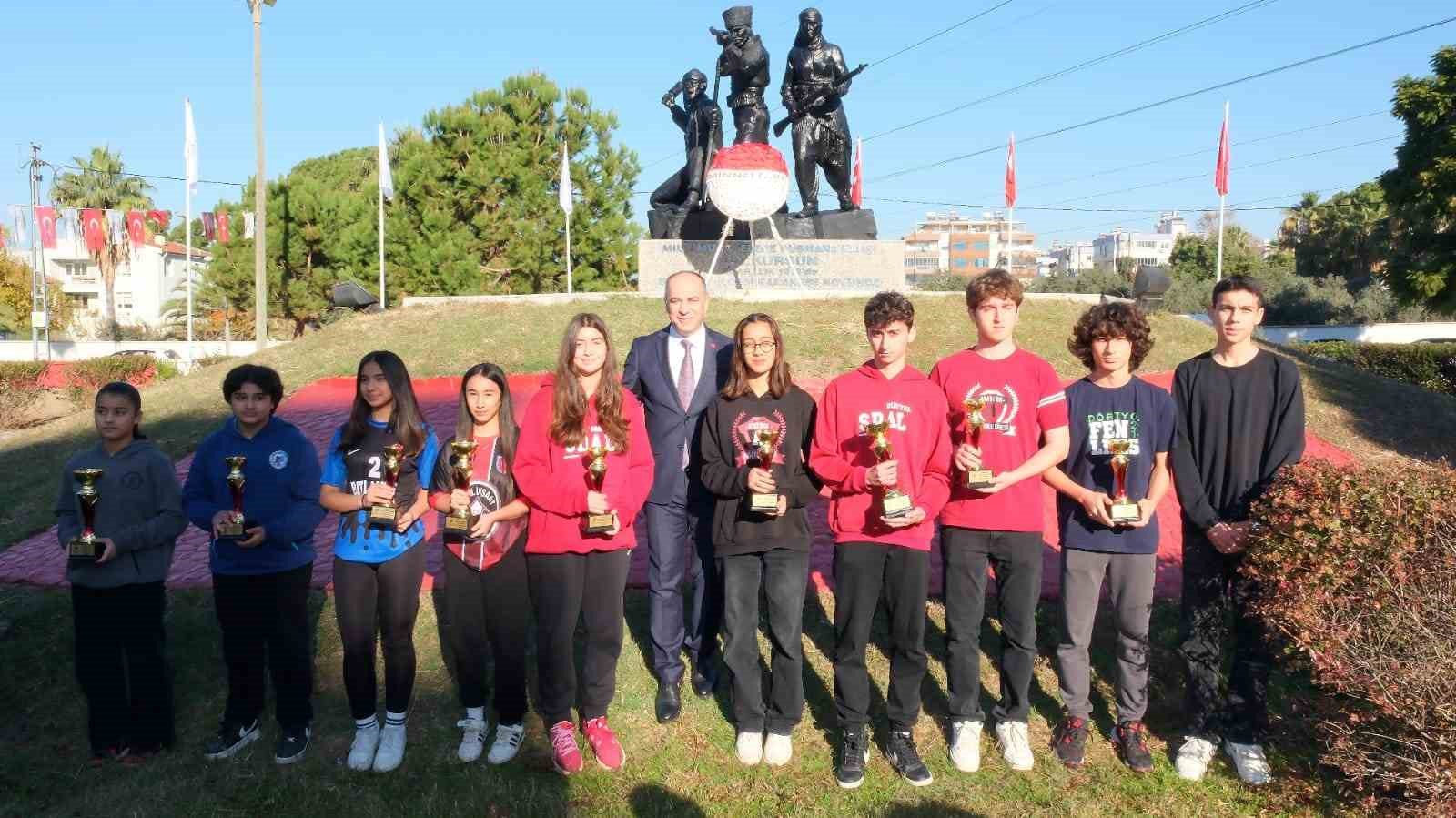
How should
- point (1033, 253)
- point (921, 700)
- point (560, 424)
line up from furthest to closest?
point (1033, 253) → point (921, 700) → point (560, 424)

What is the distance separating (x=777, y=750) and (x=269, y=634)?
2092 mm

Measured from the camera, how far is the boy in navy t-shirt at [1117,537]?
153 inches

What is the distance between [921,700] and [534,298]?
431 inches

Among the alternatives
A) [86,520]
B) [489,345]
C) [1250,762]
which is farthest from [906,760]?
[489,345]

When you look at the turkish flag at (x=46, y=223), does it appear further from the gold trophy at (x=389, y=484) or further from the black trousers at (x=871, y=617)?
the black trousers at (x=871, y=617)

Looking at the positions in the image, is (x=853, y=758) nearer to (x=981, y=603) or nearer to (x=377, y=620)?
(x=981, y=603)

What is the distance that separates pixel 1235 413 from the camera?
3.88m

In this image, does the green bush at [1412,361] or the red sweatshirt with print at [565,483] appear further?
the green bush at [1412,361]

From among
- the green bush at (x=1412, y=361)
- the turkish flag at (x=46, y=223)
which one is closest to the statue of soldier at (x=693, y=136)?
the green bush at (x=1412, y=361)

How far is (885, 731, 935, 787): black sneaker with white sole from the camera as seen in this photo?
3715 mm

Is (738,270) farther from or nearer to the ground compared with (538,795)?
farther from the ground

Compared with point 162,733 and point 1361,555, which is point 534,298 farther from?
point 1361,555

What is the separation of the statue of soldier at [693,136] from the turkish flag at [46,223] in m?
27.3

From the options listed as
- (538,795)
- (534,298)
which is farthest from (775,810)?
(534,298)
